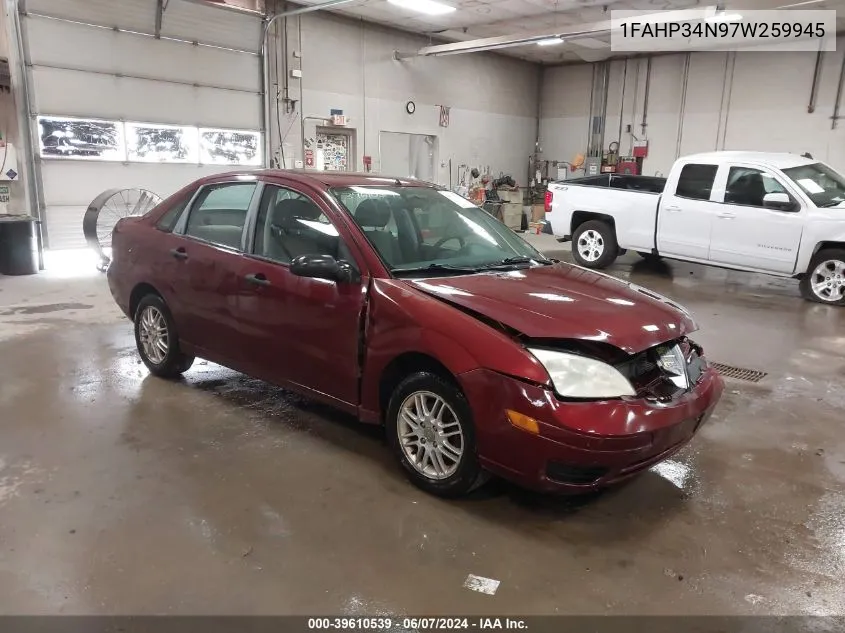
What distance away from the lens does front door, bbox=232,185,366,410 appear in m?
3.12

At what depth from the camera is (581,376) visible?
99.1 inches

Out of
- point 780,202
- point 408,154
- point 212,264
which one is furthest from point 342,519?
point 408,154

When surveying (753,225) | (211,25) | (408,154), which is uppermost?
(211,25)

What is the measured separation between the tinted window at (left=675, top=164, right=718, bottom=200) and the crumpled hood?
5680 millimetres

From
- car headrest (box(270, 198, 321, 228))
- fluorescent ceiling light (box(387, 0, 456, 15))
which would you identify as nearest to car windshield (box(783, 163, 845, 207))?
car headrest (box(270, 198, 321, 228))

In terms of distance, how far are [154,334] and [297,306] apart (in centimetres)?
161

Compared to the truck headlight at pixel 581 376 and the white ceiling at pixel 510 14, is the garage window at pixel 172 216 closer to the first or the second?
the truck headlight at pixel 581 376

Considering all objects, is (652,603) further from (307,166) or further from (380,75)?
(380,75)

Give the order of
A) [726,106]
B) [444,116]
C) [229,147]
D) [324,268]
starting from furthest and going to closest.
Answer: [444,116], [726,106], [229,147], [324,268]

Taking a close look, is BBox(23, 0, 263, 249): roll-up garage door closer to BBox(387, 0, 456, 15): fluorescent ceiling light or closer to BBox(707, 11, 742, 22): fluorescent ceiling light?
BBox(387, 0, 456, 15): fluorescent ceiling light

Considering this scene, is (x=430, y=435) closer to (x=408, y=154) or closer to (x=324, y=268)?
(x=324, y=268)

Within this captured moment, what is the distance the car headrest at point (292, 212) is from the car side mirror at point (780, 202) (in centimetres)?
616

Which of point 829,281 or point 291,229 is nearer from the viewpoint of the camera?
point 291,229

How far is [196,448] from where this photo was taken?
11.0 ft
